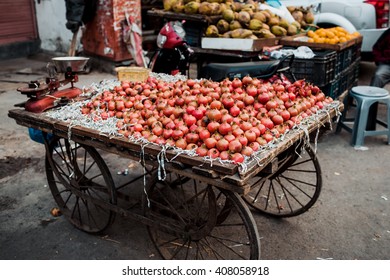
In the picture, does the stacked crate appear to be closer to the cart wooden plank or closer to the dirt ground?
the dirt ground

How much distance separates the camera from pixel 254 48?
5.62 metres

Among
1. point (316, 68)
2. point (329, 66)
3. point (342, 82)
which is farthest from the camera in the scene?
point (342, 82)

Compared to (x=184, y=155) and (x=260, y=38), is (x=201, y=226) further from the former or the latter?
(x=260, y=38)

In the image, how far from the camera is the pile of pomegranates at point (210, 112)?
2564 mm

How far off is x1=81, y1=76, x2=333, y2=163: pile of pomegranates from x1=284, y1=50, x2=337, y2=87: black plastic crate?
6.27 ft

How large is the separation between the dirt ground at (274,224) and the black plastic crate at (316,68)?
1023 millimetres

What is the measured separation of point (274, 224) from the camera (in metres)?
3.80

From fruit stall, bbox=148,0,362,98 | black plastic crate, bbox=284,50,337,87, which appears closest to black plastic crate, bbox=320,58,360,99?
fruit stall, bbox=148,0,362,98

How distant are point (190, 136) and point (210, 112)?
0.25 metres

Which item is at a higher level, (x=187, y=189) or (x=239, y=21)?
(x=239, y=21)

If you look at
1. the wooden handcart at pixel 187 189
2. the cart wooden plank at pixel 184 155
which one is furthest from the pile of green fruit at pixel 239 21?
the cart wooden plank at pixel 184 155

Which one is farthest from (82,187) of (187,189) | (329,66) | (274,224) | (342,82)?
(342,82)

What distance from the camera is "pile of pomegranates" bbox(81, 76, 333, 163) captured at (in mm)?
2564
